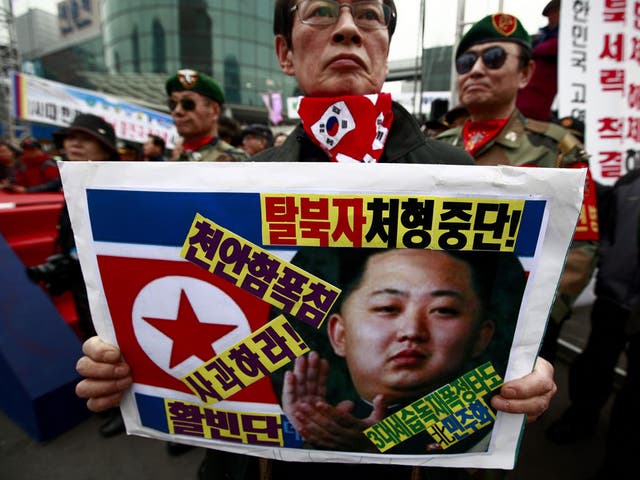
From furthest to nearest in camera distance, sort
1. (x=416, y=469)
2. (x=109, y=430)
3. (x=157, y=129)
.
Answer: (x=157, y=129) → (x=109, y=430) → (x=416, y=469)

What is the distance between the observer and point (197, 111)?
7.97 feet

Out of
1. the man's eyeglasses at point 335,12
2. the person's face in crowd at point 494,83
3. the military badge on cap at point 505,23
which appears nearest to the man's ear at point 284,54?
the man's eyeglasses at point 335,12

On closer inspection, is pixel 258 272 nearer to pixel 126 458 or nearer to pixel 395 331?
pixel 395 331

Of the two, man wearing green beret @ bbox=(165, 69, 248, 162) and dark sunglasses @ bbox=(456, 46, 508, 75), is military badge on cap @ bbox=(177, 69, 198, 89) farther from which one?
dark sunglasses @ bbox=(456, 46, 508, 75)

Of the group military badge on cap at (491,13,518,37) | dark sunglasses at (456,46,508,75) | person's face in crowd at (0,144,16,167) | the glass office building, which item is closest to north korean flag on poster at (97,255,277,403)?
dark sunglasses at (456,46,508,75)

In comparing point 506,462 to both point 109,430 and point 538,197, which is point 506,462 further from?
point 109,430

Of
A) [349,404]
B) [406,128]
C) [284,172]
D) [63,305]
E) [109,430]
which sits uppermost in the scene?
[406,128]

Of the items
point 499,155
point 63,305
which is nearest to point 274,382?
point 499,155

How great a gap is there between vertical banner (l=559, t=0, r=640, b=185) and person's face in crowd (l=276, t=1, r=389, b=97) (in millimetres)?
1729

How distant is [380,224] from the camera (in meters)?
0.58

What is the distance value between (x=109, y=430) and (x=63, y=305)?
1285 mm

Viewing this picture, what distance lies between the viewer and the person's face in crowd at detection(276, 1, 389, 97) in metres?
0.79

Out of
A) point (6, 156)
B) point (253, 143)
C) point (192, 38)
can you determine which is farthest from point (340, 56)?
point (192, 38)

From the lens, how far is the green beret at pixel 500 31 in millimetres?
1541
